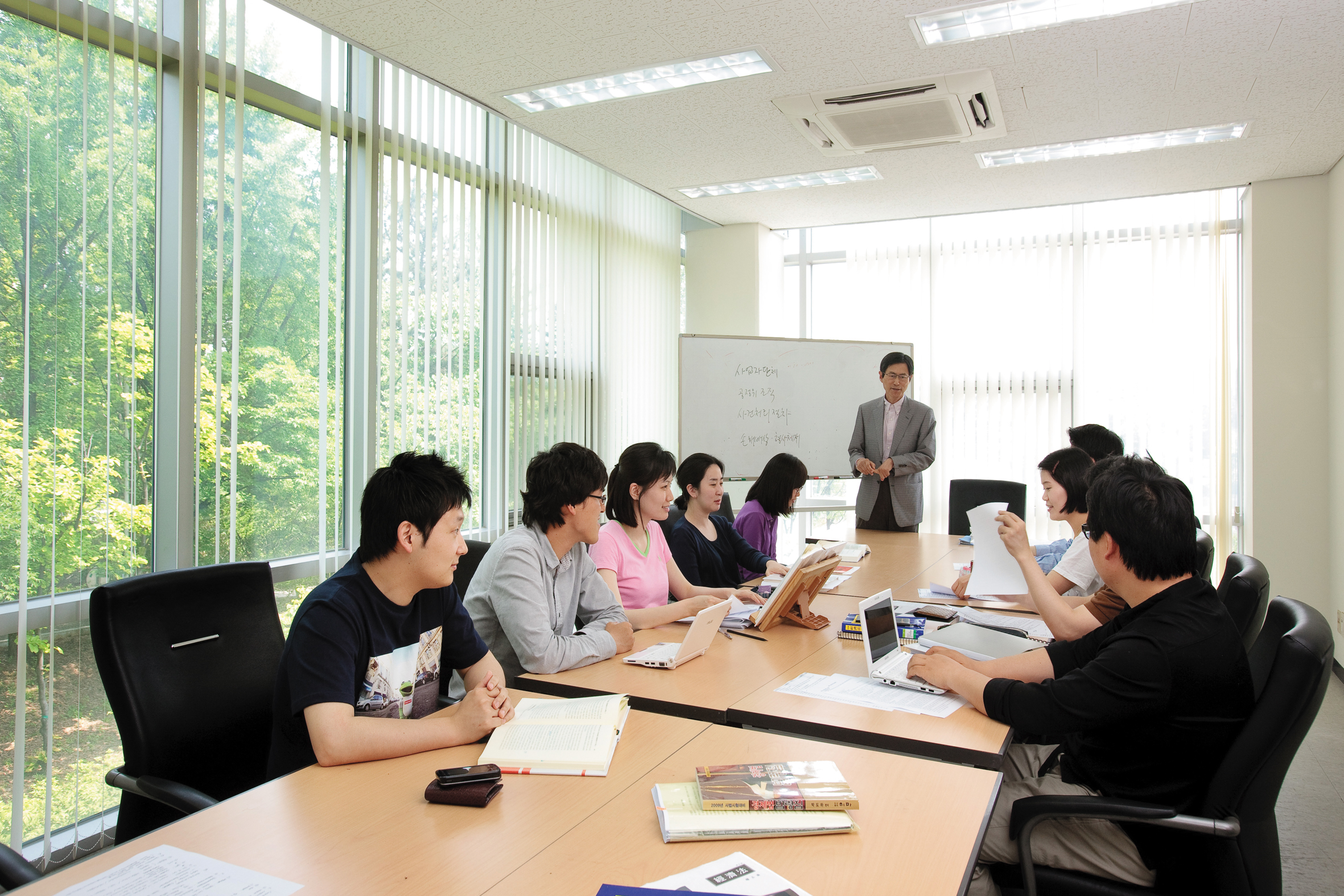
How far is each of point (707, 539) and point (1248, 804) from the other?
2378mm

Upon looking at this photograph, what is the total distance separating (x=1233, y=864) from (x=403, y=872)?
148 centimetres

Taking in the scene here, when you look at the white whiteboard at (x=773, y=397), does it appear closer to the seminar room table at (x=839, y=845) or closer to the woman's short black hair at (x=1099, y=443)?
the woman's short black hair at (x=1099, y=443)

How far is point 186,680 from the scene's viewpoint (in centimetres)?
189

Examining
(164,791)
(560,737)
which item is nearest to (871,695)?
(560,737)

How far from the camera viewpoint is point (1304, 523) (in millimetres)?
5336

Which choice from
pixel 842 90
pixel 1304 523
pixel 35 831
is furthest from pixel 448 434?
pixel 1304 523

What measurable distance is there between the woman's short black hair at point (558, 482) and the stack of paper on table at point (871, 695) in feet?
2.55

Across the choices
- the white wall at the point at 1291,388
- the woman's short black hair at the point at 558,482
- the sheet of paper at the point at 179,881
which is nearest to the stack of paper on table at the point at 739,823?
the sheet of paper at the point at 179,881

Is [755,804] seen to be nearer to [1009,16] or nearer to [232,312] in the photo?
[232,312]

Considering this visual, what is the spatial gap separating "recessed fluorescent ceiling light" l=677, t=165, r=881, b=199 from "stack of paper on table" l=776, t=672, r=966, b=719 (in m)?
3.84

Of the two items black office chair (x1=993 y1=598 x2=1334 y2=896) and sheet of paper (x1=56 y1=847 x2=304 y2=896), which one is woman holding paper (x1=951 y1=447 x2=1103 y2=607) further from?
sheet of paper (x1=56 y1=847 x2=304 y2=896)

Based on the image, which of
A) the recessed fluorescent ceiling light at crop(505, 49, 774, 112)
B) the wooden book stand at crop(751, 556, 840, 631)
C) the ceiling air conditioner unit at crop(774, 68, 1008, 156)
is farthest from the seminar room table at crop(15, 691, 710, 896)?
the ceiling air conditioner unit at crop(774, 68, 1008, 156)

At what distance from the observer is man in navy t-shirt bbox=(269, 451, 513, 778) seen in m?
1.63

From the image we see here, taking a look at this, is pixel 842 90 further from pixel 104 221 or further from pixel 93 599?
pixel 93 599
